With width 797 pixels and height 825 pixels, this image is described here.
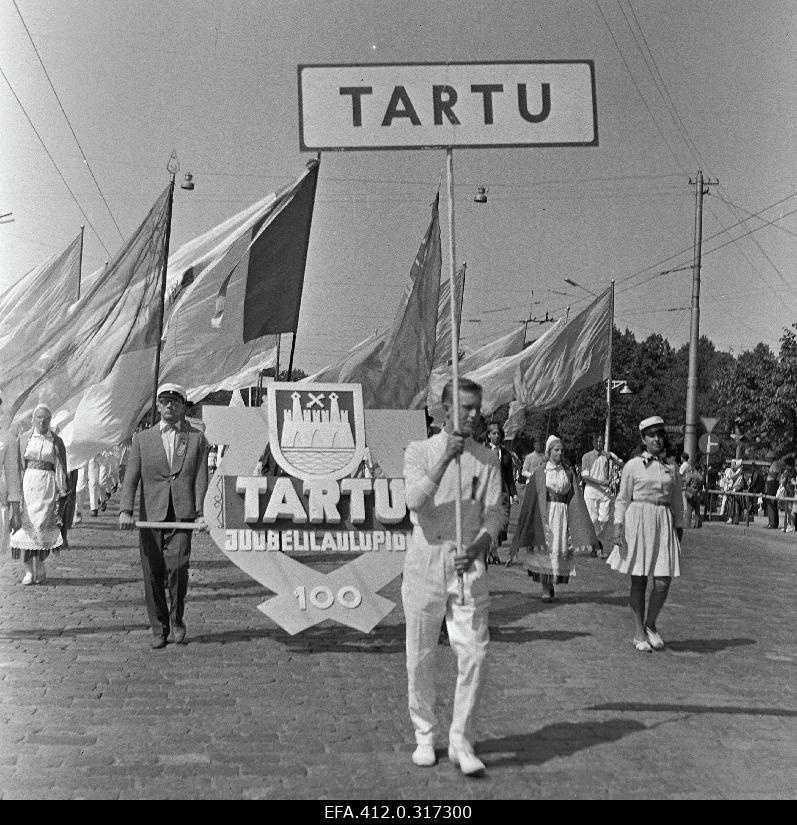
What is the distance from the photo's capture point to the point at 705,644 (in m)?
9.73

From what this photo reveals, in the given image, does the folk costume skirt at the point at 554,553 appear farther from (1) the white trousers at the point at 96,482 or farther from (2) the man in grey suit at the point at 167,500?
(1) the white trousers at the point at 96,482

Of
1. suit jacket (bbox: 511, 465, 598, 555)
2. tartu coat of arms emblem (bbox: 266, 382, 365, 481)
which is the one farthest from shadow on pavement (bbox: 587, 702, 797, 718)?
suit jacket (bbox: 511, 465, 598, 555)

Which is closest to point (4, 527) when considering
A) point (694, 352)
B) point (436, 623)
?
point (436, 623)

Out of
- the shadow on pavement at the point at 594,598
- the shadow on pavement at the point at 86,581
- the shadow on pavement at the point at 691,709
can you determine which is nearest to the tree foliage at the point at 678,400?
the shadow on pavement at the point at 594,598

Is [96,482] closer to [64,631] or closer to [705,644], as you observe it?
[64,631]

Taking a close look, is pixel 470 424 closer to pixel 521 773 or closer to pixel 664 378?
pixel 521 773

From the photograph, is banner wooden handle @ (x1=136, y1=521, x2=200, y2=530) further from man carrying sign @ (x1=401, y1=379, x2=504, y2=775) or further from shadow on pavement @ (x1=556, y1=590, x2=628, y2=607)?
shadow on pavement @ (x1=556, y1=590, x2=628, y2=607)

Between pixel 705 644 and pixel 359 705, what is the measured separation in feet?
12.3

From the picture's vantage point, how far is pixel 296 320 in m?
12.4

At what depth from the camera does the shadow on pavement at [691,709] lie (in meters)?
7.11

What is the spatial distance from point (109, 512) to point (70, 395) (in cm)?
1247

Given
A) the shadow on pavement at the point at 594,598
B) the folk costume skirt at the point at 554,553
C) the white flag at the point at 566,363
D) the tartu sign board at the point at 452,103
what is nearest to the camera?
the tartu sign board at the point at 452,103

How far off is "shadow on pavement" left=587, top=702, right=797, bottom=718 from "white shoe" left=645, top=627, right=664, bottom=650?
195 centimetres

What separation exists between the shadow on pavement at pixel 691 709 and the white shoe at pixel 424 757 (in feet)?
5.52
